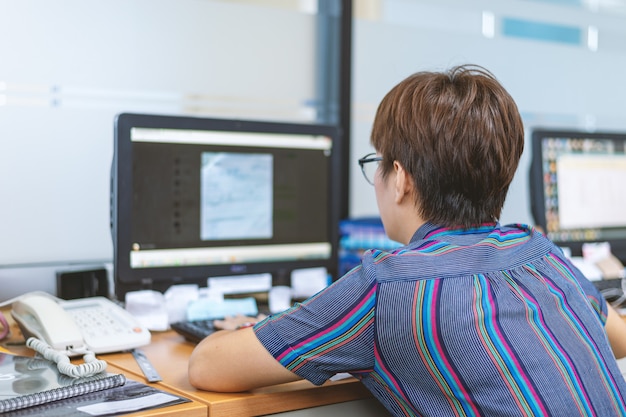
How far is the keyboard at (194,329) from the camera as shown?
58.9 inches

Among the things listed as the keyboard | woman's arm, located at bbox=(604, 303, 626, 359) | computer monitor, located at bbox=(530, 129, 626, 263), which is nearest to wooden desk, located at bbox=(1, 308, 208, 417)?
the keyboard

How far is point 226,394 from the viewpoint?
1.20 metres

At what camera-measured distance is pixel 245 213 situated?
1.78 m

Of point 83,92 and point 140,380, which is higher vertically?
point 83,92

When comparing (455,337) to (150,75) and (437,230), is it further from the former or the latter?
(150,75)

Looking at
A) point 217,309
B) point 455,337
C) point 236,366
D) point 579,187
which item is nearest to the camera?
point 455,337

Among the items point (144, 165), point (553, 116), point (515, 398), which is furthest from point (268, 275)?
point (553, 116)

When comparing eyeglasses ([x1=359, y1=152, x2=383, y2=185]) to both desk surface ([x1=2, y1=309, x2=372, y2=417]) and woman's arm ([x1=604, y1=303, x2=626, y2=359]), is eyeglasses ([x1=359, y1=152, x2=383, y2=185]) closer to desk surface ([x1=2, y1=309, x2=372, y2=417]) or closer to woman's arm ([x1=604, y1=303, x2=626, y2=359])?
desk surface ([x1=2, y1=309, x2=372, y2=417])

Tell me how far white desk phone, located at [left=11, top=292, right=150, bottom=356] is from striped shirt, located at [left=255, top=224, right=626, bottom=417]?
38 cm

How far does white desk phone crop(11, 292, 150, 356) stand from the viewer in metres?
1.38

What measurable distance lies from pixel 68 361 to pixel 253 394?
0.31 m

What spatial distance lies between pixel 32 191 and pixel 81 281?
0.94ft

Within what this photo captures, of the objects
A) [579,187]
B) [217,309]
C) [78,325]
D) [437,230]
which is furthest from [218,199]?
[579,187]

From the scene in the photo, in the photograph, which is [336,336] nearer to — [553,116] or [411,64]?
[411,64]
